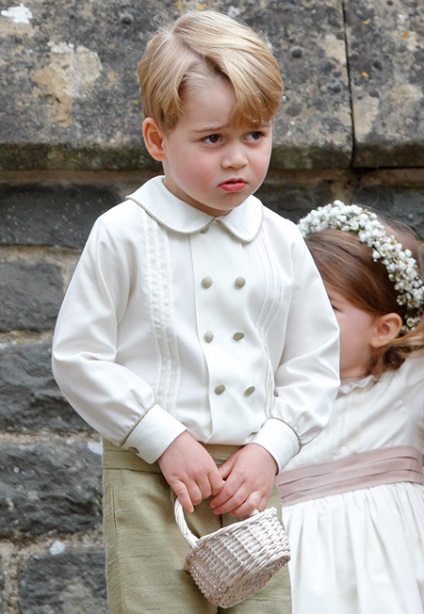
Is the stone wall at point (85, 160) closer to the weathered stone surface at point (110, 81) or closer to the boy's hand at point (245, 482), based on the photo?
the weathered stone surface at point (110, 81)

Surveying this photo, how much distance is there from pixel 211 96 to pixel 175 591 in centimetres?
82

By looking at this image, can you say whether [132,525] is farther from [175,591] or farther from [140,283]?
[140,283]

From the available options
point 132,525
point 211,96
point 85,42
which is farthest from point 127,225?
point 85,42

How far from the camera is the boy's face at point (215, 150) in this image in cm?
214

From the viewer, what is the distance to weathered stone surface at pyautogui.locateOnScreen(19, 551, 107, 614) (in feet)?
9.91

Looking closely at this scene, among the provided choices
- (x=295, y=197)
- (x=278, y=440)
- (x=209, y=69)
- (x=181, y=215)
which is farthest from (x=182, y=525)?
(x=295, y=197)

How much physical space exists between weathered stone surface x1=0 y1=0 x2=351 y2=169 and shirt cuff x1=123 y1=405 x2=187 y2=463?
1.15 metres

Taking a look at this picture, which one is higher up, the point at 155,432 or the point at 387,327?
the point at 155,432

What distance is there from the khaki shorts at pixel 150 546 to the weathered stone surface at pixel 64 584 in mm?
873

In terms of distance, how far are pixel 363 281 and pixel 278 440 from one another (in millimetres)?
868

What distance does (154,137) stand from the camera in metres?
2.27

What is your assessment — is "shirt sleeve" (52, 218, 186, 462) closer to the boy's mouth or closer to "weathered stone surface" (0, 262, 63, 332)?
the boy's mouth

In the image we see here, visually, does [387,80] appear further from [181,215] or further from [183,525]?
[183,525]

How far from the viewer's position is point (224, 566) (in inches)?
80.6
